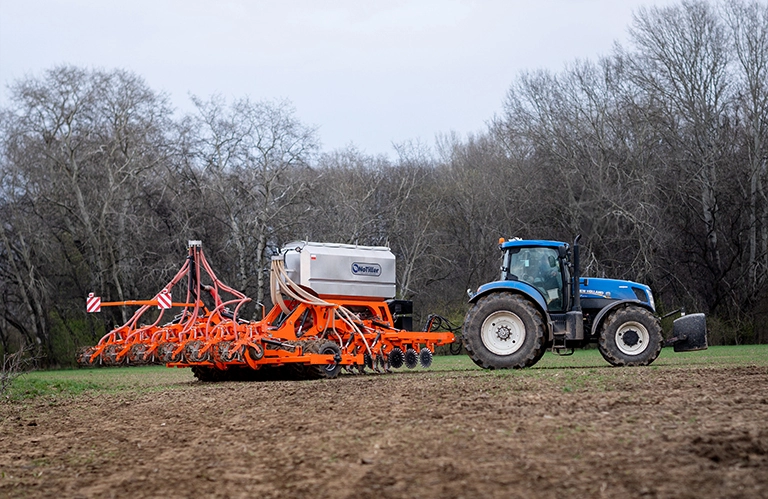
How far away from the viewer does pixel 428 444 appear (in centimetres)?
717

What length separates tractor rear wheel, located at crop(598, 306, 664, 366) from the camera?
1639 cm

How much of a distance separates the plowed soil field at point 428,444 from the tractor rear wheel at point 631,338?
417 cm

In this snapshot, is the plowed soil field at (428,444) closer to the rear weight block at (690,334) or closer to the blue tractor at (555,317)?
the blue tractor at (555,317)

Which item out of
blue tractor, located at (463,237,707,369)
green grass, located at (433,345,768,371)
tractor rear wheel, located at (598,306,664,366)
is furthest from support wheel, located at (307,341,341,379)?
tractor rear wheel, located at (598,306,664,366)

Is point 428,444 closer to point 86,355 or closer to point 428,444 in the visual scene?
point 428,444

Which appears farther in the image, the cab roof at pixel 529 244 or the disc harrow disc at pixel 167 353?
the disc harrow disc at pixel 167 353

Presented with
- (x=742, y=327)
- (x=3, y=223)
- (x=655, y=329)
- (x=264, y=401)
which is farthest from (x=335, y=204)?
(x=264, y=401)

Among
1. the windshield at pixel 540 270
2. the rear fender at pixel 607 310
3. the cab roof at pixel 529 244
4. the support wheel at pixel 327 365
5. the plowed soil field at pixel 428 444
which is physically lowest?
the plowed soil field at pixel 428 444

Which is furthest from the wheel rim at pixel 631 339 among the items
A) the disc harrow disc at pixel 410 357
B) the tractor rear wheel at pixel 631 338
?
the disc harrow disc at pixel 410 357

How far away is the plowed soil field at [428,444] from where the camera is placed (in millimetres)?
5785

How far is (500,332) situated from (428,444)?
919cm

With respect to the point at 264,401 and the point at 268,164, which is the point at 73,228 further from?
the point at 264,401

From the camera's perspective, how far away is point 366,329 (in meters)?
18.2

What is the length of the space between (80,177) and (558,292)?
88.9ft
